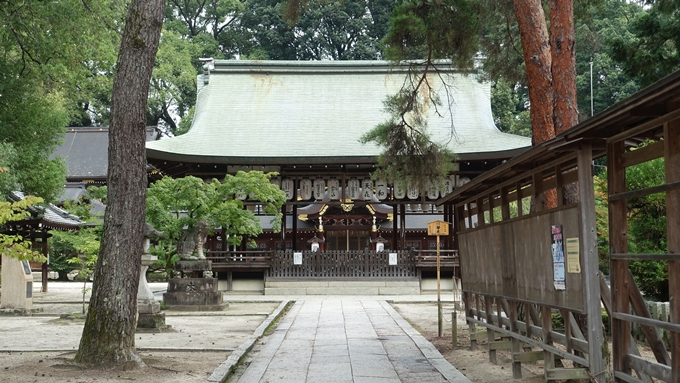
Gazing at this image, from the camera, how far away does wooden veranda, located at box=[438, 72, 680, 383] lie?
4828mm

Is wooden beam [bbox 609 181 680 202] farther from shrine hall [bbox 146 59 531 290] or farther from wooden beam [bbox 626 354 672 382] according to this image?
shrine hall [bbox 146 59 531 290]

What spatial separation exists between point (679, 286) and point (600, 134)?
1379 mm

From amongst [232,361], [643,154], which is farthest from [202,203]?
[643,154]

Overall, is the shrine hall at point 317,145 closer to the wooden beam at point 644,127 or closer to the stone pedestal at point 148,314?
the stone pedestal at point 148,314

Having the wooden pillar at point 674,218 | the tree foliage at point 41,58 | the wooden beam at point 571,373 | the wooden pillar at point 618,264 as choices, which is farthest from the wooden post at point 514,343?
the tree foliage at point 41,58

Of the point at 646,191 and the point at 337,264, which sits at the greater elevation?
the point at 646,191

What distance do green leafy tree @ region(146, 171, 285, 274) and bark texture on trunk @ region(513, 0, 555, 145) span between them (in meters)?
10.9

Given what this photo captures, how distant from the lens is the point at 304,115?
28172 mm

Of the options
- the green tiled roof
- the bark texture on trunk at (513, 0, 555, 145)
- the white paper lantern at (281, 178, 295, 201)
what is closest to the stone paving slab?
the bark texture on trunk at (513, 0, 555, 145)

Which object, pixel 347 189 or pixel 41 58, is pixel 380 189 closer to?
pixel 347 189

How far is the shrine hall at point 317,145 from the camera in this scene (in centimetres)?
2448

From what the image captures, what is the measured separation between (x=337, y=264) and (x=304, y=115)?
6.39m

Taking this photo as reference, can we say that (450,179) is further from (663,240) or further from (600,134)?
(600,134)

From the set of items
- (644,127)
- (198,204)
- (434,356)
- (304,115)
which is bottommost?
(434,356)
